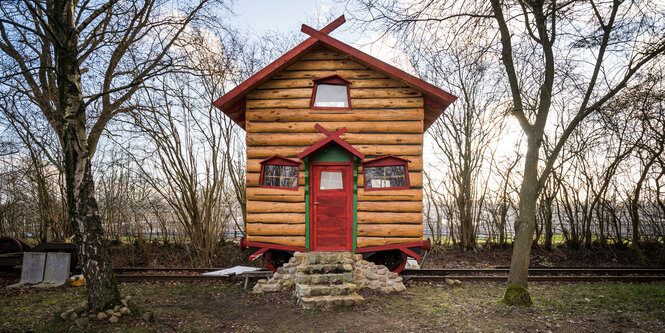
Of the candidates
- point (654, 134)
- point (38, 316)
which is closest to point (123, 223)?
point (38, 316)

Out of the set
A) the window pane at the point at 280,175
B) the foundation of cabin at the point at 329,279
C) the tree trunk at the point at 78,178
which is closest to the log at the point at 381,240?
the foundation of cabin at the point at 329,279

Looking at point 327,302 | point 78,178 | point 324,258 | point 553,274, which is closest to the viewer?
point 78,178

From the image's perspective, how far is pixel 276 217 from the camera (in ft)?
29.0

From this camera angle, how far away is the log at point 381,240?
873 cm

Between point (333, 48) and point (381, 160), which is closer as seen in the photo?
point (381, 160)

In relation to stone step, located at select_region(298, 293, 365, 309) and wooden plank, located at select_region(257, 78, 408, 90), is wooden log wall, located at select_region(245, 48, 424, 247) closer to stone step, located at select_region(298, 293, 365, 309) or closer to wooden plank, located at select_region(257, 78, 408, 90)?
wooden plank, located at select_region(257, 78, 408, 90)

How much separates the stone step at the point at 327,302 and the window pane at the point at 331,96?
4.64m

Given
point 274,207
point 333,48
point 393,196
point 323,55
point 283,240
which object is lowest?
point 283,240

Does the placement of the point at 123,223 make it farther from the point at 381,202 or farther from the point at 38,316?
the point at 381,202

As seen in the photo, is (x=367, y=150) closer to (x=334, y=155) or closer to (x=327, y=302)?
(x=334, y=155)

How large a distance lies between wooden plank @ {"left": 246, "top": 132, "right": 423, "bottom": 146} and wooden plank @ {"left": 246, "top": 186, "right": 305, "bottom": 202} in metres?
1.16

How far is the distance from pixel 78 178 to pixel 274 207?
415 centimetres

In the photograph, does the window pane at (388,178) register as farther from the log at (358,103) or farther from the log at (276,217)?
the log at (276,217)

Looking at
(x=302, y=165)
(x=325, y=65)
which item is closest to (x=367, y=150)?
(x=302, y=165)
